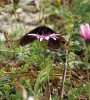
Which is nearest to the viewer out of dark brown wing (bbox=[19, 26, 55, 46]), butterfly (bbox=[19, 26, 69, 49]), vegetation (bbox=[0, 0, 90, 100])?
vegetation (bbox=[0, 0, 90, 100])

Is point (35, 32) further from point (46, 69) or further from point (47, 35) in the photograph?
point (46, 69)

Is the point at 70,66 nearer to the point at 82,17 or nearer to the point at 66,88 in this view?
the point at 66,88

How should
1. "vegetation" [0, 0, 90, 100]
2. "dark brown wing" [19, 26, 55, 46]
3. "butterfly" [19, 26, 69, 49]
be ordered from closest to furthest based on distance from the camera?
"vegetation" [0, 0, 90, 100], "butterfly" [19, 26, 69, 49], "dark brown wing" [19, 26, 55, 46]

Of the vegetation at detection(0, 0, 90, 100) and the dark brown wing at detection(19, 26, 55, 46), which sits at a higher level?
the dark brown wing at detection(19, 26, 55, 46)

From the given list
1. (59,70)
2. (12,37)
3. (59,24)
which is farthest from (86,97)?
(59,24)

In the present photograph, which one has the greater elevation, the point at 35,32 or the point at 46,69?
the point at 35,32

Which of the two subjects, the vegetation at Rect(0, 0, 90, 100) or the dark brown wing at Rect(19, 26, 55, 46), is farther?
the dark brown wing at Rect(19, 26, 55, 46)

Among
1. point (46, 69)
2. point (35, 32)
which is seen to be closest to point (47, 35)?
point (35, 32)

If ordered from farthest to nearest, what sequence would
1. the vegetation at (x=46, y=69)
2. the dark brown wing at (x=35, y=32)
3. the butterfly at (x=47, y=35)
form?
1. the dark brown wing at (x=35, y=32)
2. the butterfly at (x=47, y=35)
3. the vegetation at (x=46, y=69)
